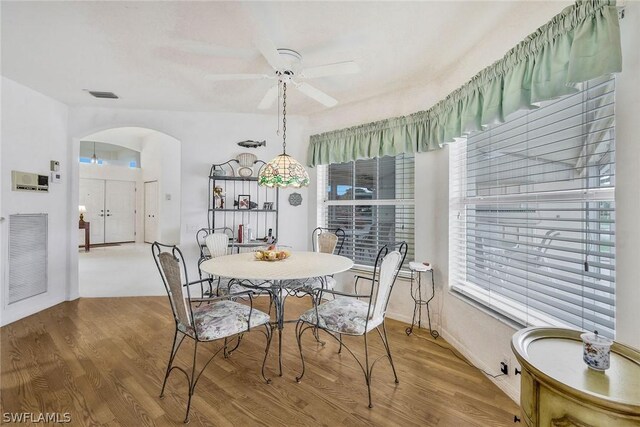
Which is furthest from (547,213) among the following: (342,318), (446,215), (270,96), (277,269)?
(270,96)

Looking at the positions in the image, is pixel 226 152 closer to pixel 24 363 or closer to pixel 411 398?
pixel 24 363

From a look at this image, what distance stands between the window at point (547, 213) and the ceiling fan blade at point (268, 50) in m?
1.71

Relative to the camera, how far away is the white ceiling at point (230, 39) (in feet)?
6.17

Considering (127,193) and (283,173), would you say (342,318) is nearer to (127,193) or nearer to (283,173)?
(283,173)

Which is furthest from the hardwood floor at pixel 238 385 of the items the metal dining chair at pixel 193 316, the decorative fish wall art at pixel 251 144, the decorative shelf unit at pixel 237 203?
the decorative fish wall art at pixel 251 144

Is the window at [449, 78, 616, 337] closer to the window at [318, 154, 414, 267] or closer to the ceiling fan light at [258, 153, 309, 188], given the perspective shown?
the window at [318, 154, 414, 267]

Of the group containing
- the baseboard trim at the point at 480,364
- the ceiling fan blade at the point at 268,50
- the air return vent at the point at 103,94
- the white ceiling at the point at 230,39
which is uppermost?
the air return vent at the point at 103,94

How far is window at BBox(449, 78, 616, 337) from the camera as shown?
4.73 ft

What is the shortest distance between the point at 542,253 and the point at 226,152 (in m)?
3.66

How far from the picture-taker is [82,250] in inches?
290

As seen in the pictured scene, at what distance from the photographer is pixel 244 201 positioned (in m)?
3.94

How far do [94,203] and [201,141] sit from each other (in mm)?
6266

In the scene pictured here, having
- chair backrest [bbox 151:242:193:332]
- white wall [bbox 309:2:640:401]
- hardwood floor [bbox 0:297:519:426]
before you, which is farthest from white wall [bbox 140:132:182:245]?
chair backrest [bbox 151:242:193:332]

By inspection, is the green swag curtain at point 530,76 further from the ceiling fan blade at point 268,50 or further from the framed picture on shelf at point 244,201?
the framed picture on shelf at point 244,201
